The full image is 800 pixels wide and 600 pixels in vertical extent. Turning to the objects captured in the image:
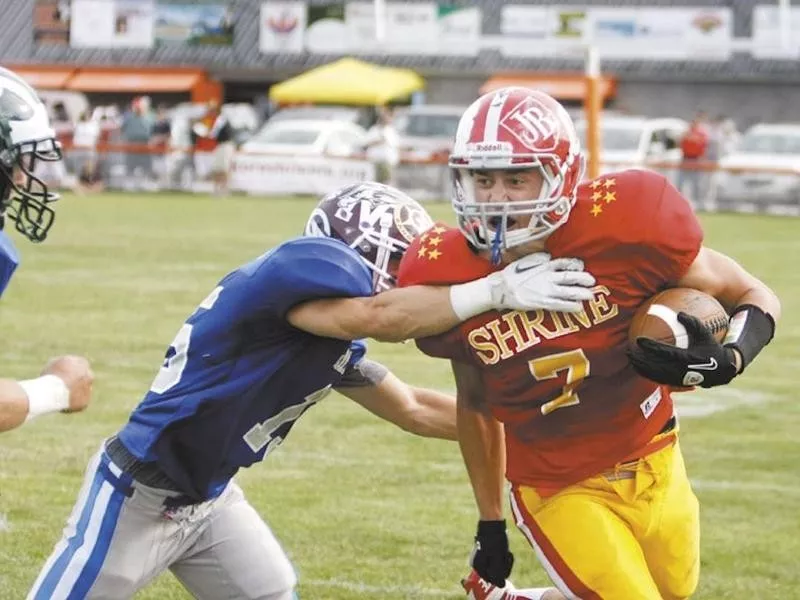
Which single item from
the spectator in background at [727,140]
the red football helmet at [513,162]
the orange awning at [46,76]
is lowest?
the orange awning at [46,76]

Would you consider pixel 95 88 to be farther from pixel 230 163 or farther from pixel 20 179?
pixel 20 179

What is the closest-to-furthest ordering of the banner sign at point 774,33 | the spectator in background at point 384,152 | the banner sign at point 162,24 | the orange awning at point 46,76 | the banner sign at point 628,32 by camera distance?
the spectator in background at point 384,152
the banner sign at point 774,33
the banner sign at point 628,32
the orange awning at point 46,76
the banner sign at point 162,24

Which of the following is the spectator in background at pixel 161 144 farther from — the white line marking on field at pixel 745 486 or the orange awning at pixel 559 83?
the white line marking on field at pixel 745 486

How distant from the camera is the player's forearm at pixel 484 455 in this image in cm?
419

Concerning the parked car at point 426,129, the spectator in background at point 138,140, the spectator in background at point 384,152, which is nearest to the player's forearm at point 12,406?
the spectator in background at point 384,152

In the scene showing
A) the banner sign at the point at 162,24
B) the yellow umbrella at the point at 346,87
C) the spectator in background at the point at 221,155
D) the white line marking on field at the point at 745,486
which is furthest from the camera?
the banner sign at the point at 162,24

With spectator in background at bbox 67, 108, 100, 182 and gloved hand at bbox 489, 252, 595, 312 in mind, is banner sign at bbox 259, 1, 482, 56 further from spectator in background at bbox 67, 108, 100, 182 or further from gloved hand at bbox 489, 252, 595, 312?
gloved hand at bbox 489, 252, 595, 312

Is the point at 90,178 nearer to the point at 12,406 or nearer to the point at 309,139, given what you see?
the point at 309,139


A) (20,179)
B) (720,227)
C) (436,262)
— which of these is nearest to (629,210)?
(436,262)

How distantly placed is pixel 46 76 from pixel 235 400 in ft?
112

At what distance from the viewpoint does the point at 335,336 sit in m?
3.63

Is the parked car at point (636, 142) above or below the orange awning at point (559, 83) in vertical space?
above

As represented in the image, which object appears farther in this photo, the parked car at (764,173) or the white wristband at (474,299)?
the parked car at (764,173)

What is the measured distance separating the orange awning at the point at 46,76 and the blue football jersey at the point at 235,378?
33.0 meters
